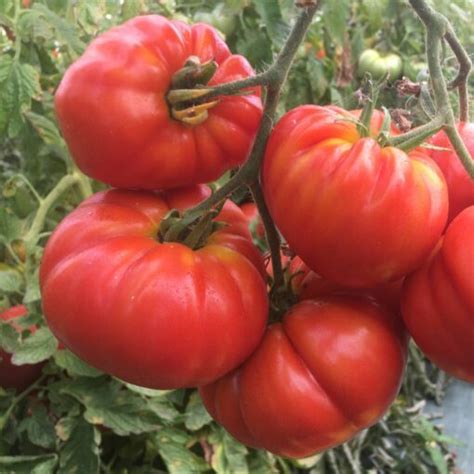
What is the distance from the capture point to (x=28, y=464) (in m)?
1.06

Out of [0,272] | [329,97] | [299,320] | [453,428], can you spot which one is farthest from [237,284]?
[453,428]

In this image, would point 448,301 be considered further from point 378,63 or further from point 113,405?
point 378,63

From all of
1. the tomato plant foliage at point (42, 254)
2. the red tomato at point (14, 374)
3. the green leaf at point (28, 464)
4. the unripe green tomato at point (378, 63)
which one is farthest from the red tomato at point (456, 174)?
the unripe green tomato at point (378, 63)

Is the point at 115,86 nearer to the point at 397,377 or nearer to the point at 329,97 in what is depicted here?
the point at 397,377

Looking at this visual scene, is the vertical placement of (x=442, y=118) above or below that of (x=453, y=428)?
above

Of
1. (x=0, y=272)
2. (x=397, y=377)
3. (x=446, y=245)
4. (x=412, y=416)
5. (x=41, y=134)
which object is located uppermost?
(x=446, y=245)

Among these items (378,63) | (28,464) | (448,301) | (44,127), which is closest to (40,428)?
(28,464)

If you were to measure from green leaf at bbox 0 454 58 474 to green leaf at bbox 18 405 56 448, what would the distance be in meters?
0.03

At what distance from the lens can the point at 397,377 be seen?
552 mm

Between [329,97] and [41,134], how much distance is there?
684 millimetres

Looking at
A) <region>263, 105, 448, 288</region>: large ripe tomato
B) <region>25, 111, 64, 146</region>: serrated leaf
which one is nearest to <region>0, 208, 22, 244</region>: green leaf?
<region>25, 111, 64, 146</region>: serrated leaf

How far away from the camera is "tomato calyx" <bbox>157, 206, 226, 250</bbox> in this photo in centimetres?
53

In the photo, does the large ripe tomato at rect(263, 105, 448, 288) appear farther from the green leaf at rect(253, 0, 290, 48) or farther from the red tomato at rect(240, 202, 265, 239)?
the green leaf at rect(253, 0, 290, 48)

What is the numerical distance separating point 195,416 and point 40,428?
0.89 ft
